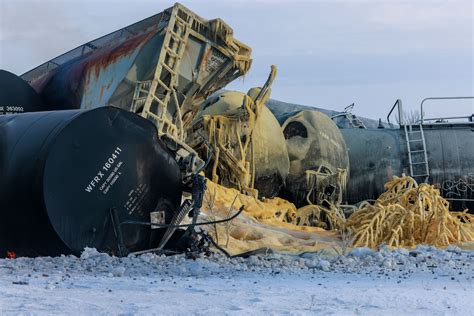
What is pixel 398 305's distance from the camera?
366cm

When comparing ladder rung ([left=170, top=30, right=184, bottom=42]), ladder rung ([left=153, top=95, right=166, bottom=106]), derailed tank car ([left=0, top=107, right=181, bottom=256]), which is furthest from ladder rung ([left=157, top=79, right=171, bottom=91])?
derailed tank car ([left=0, top=107, right=181, bottom=256])

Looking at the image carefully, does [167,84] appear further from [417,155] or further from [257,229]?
[417,155]

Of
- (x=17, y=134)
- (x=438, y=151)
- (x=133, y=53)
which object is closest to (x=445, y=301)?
A: (x=17, y=134)

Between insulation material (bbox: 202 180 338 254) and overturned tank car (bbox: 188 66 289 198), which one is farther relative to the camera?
overturned tank car (bbox: 188 66 289 198)

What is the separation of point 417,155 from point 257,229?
5978 mm

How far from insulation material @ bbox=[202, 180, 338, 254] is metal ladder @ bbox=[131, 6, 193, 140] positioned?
90cm

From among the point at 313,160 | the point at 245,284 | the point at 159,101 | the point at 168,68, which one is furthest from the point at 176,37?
the point at 313,160

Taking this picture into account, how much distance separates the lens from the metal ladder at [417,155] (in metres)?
12.7

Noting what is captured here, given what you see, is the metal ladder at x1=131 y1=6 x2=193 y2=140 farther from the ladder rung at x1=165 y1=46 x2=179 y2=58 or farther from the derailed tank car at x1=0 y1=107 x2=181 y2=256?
the derailed tank car at x1=0 y1=107 x2=181 y2=256

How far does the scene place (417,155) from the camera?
1285 centimetres

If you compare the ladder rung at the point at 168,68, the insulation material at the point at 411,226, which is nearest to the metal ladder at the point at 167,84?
the ladder rung at the point at 168,68

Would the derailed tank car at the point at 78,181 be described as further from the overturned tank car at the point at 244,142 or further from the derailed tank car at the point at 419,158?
the derailed tank car at the point at 419,158

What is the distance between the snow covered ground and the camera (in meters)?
3.55

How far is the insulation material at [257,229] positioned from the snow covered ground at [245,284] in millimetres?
1122
